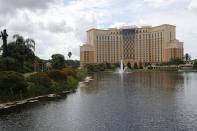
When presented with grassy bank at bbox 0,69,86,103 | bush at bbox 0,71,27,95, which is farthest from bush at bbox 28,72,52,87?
bush at bbox 0,71,27,95

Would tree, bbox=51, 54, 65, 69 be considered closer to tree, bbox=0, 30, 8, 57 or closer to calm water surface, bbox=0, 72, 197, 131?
tree, bbox=0, 30, 8, 57

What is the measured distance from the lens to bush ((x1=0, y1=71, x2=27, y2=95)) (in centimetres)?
3094

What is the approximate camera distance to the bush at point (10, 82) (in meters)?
30.9

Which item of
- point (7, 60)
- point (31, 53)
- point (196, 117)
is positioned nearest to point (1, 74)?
point (7, 60)

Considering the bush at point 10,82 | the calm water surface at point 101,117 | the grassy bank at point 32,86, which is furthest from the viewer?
the grassy bank at point 32,86

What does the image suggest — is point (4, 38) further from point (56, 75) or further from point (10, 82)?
point (10, 82)

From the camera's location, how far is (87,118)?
23172 millimetres

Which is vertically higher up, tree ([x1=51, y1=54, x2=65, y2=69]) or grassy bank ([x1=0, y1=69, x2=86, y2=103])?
tree ([x1=51, y1=54, x2=65, y2=69])

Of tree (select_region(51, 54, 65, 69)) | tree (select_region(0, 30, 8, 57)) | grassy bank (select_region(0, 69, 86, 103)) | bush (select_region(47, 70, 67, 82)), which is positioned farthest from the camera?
tree (select_region(51, 54, 65, 69))

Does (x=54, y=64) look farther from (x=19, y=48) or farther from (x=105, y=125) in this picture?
(x=105, y=125)

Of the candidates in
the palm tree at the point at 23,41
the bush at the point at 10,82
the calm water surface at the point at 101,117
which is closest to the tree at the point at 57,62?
the palm tree at the point at 23,41

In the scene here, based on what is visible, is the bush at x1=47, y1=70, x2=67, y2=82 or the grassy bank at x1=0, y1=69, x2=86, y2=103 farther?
the bush at x1=47, y1=70, x2=67, y2=82

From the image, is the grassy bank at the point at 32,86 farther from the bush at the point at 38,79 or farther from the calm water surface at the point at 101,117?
the calm water surface at the point at 101,117

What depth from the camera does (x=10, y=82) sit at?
3127 centimetres
